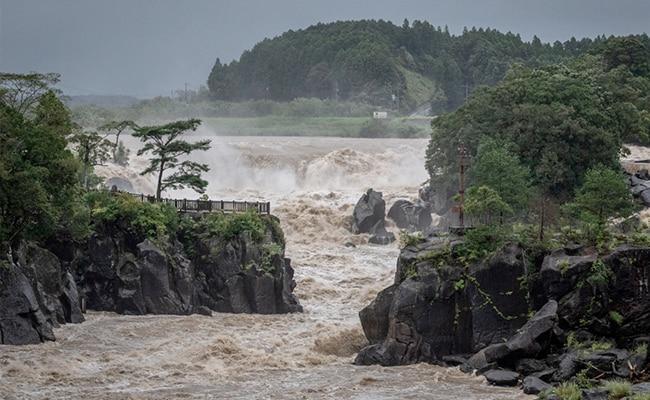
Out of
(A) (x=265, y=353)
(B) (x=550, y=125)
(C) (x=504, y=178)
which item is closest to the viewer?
(A) (x=265, y=353)

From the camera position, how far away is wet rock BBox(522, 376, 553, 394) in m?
37.5

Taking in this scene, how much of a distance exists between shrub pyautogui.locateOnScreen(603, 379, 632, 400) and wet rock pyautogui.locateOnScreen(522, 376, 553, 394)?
247 cm

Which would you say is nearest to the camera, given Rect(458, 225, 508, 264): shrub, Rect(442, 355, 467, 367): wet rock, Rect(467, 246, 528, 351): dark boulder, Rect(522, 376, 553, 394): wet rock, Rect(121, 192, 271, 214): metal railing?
Rect(522, 376, 553, 394): wet rock

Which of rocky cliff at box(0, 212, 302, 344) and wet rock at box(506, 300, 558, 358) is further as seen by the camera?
rocky cliff at box(0, 212, 302, 344)

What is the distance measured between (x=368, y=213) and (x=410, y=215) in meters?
3.76

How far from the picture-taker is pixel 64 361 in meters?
42.1

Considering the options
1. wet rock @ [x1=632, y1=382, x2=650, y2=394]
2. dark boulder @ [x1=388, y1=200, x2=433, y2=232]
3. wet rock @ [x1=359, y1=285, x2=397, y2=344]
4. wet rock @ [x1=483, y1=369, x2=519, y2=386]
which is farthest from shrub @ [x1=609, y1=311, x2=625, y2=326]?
dark boulder @ [x1=388, y1=200, x2=433, y2=232]

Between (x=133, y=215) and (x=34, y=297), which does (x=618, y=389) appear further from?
(x=133, y=215)

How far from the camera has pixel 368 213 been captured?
7906 centimetres

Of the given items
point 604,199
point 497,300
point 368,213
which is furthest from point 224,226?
point 368,213

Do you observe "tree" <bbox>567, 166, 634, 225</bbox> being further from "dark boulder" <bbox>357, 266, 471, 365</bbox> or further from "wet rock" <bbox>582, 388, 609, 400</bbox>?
"wet rock" <bbox>582, 388, 609, 400</bbox>

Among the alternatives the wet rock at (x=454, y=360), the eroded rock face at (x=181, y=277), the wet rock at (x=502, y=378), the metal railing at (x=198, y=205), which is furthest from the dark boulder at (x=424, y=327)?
the metal railing at (x=198, y=205)

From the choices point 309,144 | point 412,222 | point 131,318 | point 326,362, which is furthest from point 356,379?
point 309,144

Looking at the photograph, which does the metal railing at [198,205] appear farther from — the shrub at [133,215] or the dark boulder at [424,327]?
the dark boulder at [424,327]
